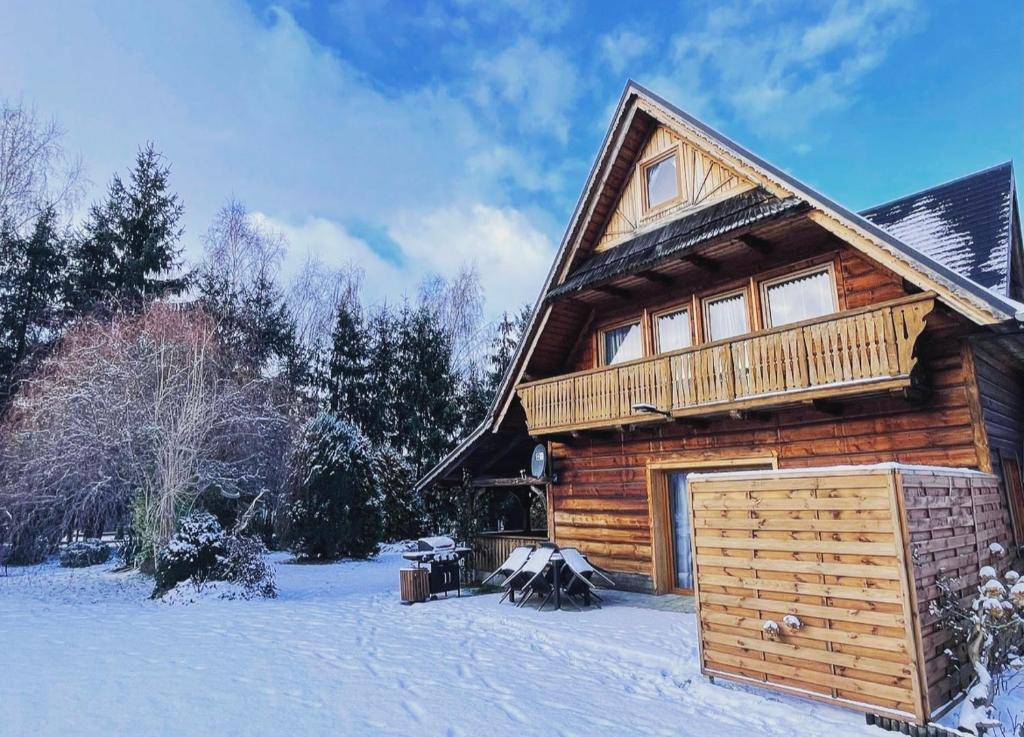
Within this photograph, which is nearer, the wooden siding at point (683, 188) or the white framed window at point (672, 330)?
the wooden siding at point (683, 188)

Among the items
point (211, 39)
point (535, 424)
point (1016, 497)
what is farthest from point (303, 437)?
point (1016, 497)

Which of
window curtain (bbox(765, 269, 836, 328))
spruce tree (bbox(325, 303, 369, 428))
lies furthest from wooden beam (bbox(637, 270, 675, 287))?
spruce tree (bbox(325, 303, 369, 428))

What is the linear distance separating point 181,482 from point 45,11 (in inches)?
428

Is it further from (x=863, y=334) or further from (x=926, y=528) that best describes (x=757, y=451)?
(x=926, y=528)

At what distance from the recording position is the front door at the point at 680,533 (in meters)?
10.6

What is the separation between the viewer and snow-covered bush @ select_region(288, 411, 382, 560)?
18.3 meters

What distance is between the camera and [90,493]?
1245 cm

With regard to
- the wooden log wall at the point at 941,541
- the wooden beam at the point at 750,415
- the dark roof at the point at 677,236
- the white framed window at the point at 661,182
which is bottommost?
the wooden log wall at the point at 941,541

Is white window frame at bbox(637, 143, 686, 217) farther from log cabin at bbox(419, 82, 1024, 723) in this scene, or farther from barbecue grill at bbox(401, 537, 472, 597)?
barbecue grill at bbox(401, 537, 472, 597)

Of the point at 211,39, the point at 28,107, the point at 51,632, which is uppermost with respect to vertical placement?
the point at 28,107

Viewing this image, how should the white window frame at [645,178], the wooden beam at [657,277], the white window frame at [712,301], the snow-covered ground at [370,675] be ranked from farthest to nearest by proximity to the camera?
1. the white window frame at [645,178]
2. the wooden beam at [657,277]
3. the white window frame at [712,301]
4. the snow-covered ground at [370,675]

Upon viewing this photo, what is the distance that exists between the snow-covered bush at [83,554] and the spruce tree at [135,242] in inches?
354

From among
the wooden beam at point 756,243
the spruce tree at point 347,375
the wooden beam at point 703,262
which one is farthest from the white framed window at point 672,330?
the spruce tree at point 347,375

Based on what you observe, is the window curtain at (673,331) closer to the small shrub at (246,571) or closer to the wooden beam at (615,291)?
the wooden beam at (615,291)
